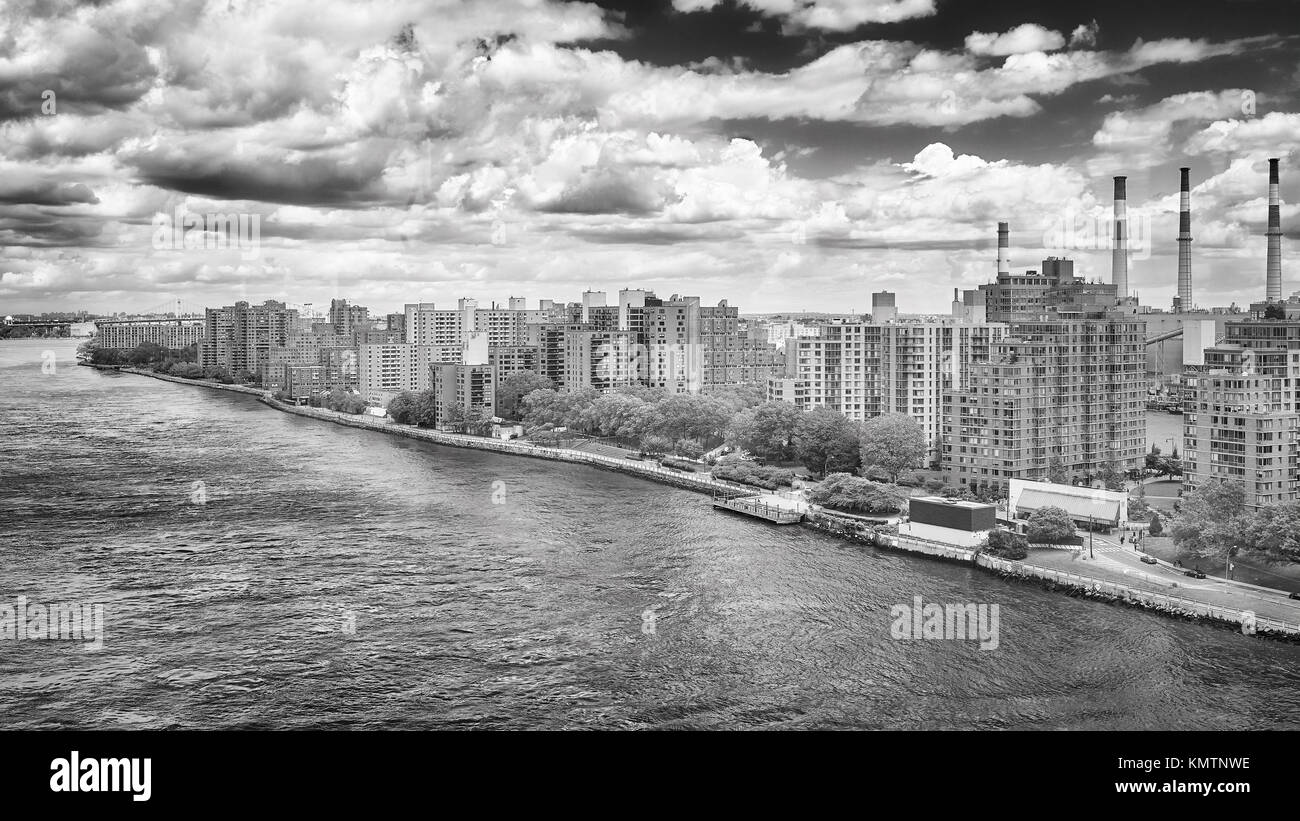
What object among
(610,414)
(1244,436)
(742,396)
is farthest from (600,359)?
(1244,436)

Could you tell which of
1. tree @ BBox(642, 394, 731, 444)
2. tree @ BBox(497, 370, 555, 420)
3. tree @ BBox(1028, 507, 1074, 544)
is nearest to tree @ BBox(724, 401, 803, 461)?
tree @ BBox(642, 394, 731, 444)

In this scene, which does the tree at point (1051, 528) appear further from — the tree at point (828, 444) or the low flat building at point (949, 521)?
the tree at point (828, 444)

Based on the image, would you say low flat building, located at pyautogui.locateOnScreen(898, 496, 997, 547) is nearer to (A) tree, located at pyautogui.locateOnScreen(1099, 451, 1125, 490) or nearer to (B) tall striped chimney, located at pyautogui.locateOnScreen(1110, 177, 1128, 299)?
(A) tree, located at pyautogui.locateOnScreen(1099, 451, 1125, 490)

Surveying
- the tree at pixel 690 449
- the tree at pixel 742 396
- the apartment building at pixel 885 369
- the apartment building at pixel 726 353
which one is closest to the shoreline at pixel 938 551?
the tree at pixel 690 449
